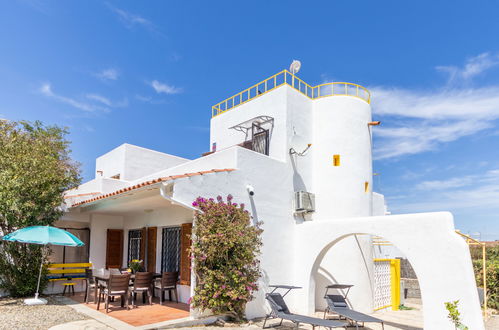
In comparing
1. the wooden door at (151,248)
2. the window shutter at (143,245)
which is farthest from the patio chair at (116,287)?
the window shutter at (143,245)

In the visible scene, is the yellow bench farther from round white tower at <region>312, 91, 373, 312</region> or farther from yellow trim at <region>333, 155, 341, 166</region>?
yellow trim at <region>333, 155, 341, 166</region>

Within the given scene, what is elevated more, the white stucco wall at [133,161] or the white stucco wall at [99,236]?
the white stucco wall at [133,161]

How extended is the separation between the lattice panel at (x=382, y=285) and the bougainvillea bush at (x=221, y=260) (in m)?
5.92

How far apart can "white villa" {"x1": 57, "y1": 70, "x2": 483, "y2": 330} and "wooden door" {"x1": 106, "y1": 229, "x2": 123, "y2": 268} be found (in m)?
0.04

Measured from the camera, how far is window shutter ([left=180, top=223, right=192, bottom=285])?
10510 millimetres

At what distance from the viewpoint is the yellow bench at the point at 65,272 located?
38.8 ft

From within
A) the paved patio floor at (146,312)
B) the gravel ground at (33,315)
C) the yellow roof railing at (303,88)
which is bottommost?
A: the paved patio floor at (146,312)

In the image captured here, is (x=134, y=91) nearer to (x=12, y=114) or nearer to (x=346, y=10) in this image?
(x=12, y=114)

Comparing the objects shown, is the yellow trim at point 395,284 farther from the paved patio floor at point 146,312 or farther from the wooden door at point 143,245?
the wooden door at point 143,245

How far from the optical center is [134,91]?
861 inches

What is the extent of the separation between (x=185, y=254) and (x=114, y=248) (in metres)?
4.90

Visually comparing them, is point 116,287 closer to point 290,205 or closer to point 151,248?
point 151,248

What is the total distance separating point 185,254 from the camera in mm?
10734

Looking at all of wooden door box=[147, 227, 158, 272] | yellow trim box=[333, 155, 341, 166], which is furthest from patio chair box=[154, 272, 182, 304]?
yellow trim box=[333, 155, 341, 166]
